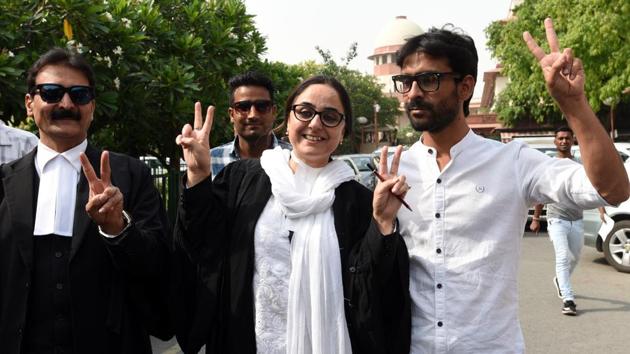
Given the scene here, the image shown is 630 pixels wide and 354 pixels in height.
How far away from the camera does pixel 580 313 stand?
6.71m

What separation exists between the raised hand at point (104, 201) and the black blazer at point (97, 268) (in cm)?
5

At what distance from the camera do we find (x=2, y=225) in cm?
245

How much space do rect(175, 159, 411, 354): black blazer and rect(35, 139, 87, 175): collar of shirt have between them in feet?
1.63

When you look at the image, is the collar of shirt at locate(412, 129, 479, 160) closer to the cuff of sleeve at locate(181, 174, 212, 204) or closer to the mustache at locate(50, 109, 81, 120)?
the cuff of sleeve at locate(181, 174, 212, 204)

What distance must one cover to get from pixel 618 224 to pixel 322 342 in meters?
7.70

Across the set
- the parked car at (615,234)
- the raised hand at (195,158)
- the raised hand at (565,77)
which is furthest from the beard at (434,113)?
the parked car at (615,234)

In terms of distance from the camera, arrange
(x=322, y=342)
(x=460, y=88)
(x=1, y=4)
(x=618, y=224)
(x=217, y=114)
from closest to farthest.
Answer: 1. (x=322, y=342)
2. (x=460, y=88)
3. (x=1, y=4)
4. (x=217, y=114)
5. (x=618, y=224)

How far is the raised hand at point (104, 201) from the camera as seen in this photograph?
91.0 inches

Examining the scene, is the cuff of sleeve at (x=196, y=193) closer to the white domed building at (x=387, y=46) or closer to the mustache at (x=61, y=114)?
the mustache at (x=61, y=114)

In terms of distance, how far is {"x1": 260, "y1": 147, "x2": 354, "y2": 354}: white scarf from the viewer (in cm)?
242

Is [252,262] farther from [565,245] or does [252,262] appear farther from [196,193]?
[565,245]

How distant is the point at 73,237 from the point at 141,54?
466cm

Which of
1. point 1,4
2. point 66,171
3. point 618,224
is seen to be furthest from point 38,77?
point 618,224

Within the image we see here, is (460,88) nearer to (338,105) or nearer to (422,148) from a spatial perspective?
(422,148)
